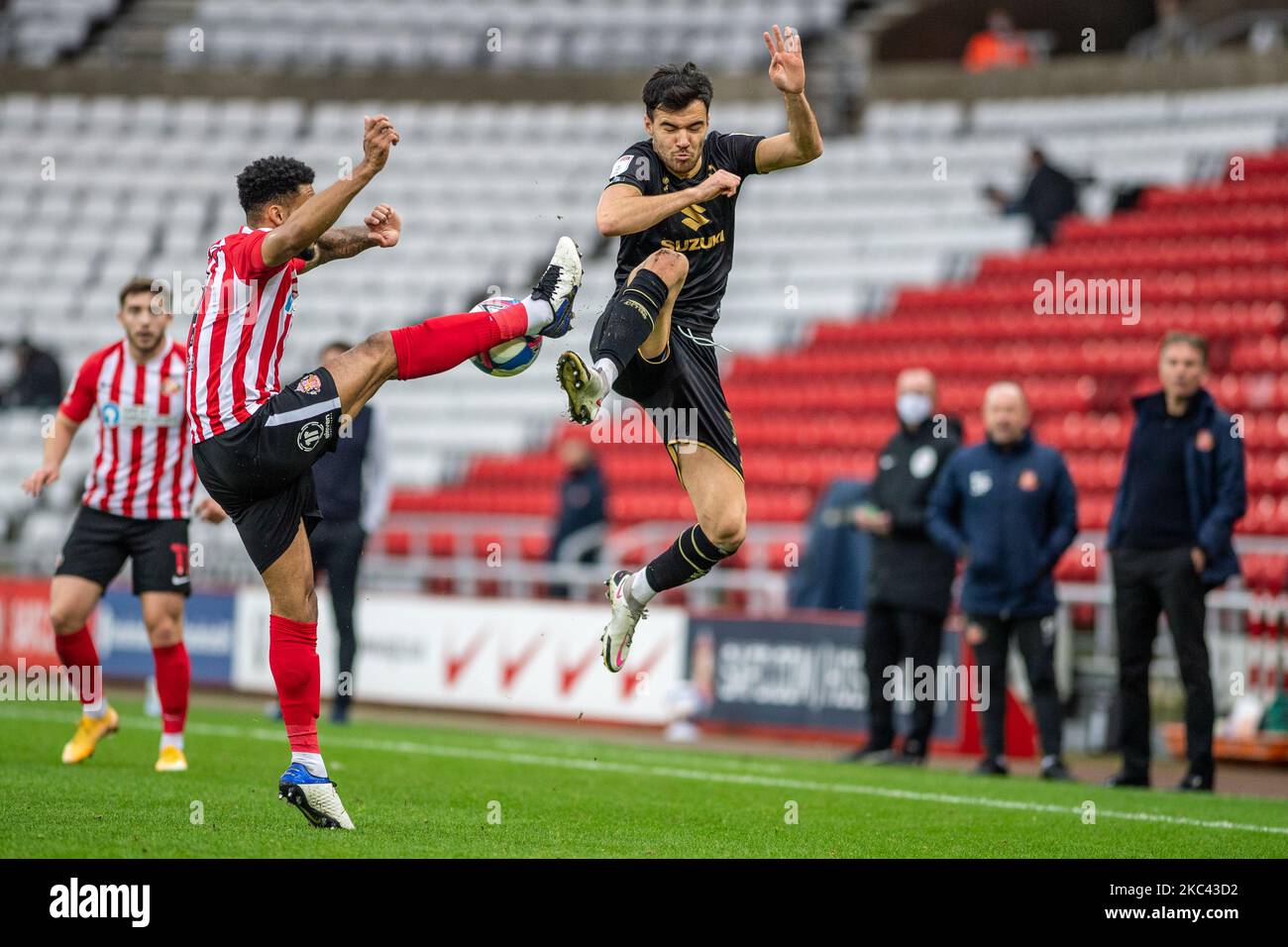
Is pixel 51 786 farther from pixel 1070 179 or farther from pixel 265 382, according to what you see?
pixel 1070 179

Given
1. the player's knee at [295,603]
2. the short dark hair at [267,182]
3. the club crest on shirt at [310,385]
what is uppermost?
the short dark hair at [267,182]

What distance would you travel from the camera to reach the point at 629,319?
6762mm

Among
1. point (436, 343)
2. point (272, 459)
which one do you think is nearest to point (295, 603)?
point (272, 459)

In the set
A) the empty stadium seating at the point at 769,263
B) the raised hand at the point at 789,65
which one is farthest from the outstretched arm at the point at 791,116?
the empty stadium seating at the point at 769,263

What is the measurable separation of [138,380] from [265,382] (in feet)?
8.47

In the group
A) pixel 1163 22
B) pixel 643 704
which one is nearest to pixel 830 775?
pixel 643 704

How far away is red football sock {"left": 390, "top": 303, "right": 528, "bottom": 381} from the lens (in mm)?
6531

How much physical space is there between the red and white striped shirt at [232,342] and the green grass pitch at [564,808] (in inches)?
59.7

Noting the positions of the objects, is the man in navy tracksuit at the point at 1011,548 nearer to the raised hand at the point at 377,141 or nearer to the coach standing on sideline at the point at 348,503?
the coach standing on sideline at the point at 348,503

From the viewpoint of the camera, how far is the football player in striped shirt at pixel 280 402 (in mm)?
6328

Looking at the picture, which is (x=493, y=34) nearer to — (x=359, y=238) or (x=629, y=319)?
(x=359, y=238)

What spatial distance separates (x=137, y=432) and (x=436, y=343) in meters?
2.80

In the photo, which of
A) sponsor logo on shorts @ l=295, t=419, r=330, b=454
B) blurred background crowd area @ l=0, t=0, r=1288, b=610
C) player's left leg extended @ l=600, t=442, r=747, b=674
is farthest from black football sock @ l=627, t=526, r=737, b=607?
blurred background crowd area @ l=0, t=0, r=1288, b=610

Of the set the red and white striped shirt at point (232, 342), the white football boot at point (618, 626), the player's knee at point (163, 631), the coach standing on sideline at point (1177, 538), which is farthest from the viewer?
the coach standing on sideline at point (1177, 538)
